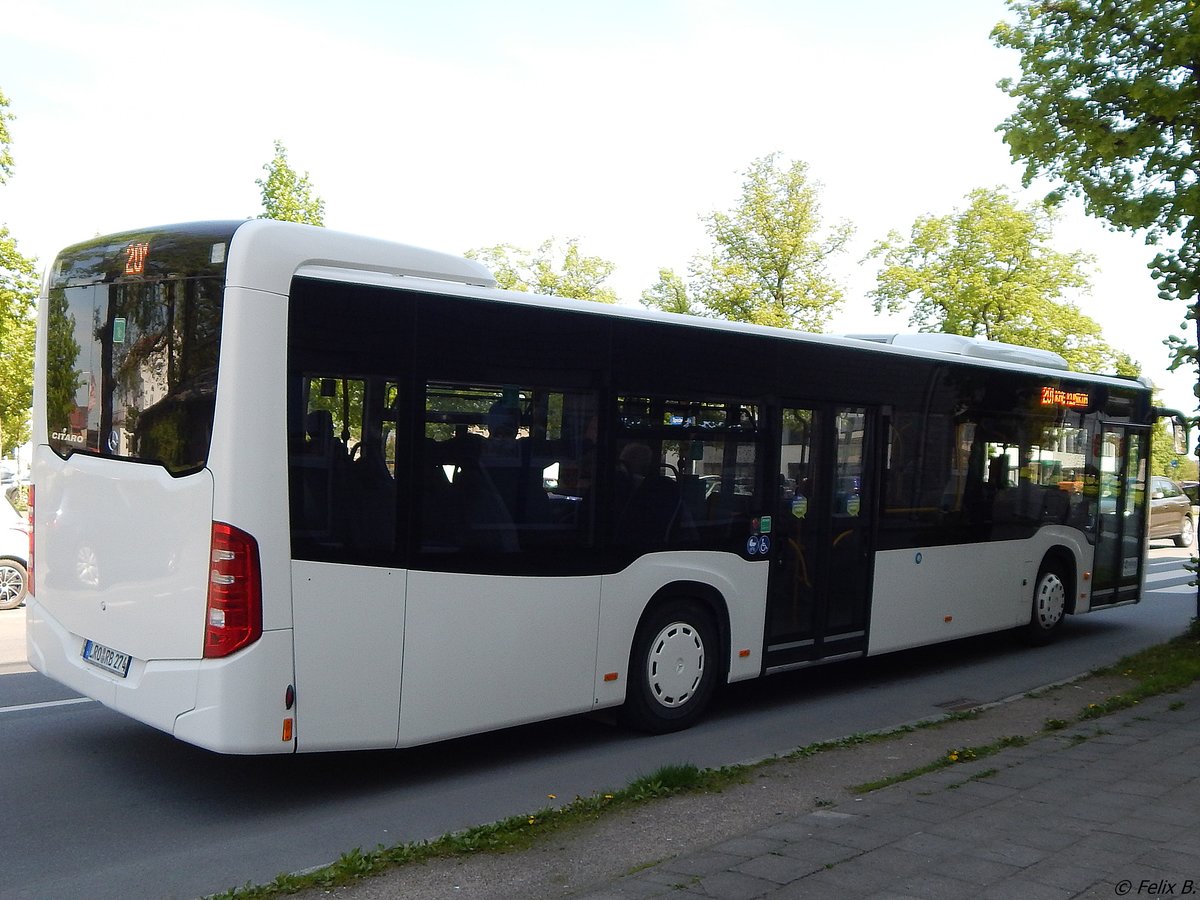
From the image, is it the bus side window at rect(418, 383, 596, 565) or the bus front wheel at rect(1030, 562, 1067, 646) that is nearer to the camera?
the bus side window at rect(418, 383, 596, 565)

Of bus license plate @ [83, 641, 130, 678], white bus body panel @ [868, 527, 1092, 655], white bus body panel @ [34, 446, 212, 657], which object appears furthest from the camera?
white bus body panel @ [868, 527, 1092, 655]

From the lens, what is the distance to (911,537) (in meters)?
10.3

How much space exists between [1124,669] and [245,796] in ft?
25.5

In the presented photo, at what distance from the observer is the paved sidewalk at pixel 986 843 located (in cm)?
454

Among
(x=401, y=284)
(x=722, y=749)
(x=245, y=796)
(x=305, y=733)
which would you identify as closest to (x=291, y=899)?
(x=305, y=733)

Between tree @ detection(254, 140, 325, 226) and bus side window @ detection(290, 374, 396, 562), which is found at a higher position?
tree @ detection(254, 140, 325, 226)

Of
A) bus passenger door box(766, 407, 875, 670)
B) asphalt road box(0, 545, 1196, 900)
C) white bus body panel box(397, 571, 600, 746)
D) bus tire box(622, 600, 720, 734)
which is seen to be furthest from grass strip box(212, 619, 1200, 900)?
bus passenger door box(766, 407, 875, 670)

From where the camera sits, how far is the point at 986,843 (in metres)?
5.12

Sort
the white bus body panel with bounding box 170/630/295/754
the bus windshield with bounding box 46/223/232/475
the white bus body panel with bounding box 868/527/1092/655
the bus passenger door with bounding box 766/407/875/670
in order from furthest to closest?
the white bus body panel with bounding box 868/527/1092/655
the bus passenger door with bounding box 766/407/875/670
the bus windshield with bounding box 46/223/232/475
the white bus body panel with bounding box 170/630/295/754

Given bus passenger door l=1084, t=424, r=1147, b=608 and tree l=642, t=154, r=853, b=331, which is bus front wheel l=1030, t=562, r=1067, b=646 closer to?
bus passenger door l=1084, t=424, r=1147, b=608

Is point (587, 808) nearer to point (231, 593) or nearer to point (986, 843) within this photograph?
point (986, 843)

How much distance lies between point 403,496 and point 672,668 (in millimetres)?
2652

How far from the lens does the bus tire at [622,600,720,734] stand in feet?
26.1

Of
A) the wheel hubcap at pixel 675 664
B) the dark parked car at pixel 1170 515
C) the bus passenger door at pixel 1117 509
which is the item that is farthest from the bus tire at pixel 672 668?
the dark parked car at pixel 1170 515
